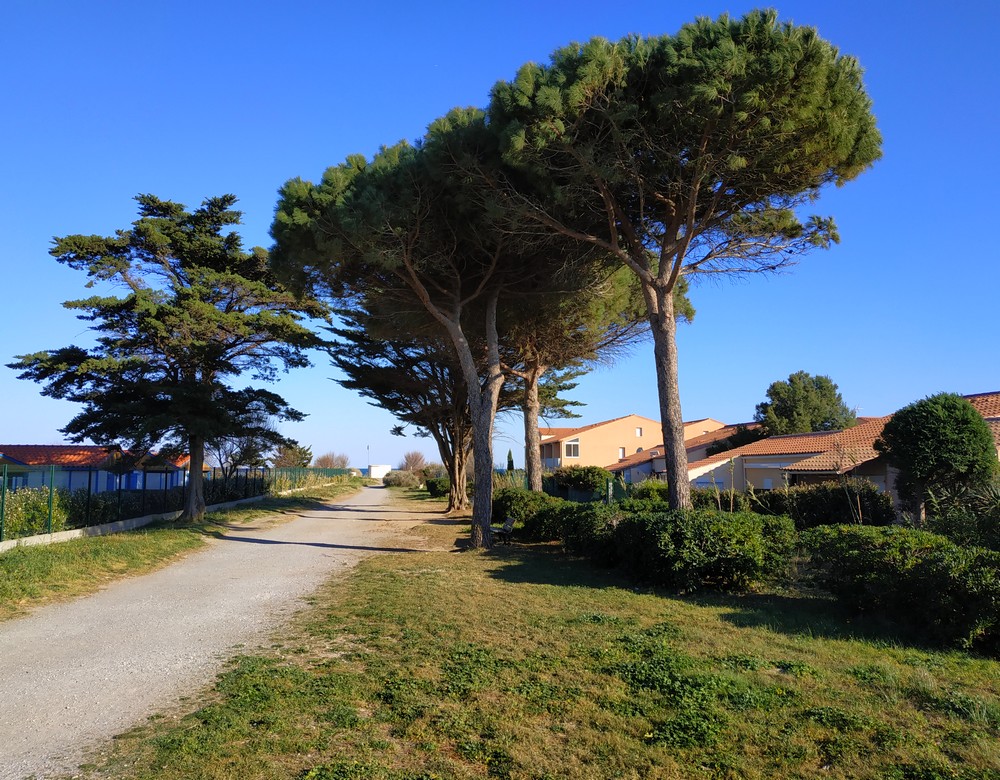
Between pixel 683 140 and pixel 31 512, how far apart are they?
1336 centimetres

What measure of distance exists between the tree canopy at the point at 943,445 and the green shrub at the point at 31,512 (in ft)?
55.4

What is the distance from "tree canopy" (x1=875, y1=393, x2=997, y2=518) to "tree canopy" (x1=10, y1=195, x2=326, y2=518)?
1370 cm

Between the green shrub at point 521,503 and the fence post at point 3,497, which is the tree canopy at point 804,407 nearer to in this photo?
the green shrub at point 521,503

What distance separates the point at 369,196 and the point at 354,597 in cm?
727

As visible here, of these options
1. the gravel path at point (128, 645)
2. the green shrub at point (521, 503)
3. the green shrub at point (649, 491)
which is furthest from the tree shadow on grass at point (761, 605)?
the green shrub at point (649, 491)

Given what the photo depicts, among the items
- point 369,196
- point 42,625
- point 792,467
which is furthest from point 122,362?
point 792,467

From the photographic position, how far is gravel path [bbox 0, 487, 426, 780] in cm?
404

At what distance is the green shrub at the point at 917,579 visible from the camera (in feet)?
18.0

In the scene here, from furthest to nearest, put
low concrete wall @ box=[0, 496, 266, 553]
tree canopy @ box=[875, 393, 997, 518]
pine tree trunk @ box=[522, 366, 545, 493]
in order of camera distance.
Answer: pine tree trunk @ box=[522, 366, 545, 493], tree canopy @ box=[875, 393, 997, 518], low concrete wall @ box=[0, 496, 266, 553]

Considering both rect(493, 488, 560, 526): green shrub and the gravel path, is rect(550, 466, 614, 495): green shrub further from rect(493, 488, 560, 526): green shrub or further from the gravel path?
the gravel path

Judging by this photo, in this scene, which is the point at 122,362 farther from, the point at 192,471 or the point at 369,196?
the point at 369,196

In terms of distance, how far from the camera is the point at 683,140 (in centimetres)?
1084

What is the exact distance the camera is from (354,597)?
28.8ft

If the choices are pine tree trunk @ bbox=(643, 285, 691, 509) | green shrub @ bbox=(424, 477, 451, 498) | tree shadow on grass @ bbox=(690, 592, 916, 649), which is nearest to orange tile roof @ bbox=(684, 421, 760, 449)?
green shrub @ bbox=(424, 477, 451, 498)
